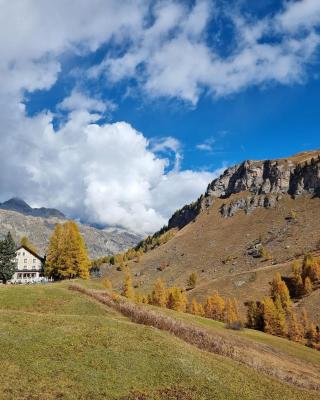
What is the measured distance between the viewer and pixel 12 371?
91.2 feet

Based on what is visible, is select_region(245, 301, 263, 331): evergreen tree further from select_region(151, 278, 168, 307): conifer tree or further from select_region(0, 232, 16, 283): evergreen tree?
select_region(0, 232, 16, 283): evergreen tree

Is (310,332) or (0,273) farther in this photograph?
(310,332)

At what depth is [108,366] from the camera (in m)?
30.2

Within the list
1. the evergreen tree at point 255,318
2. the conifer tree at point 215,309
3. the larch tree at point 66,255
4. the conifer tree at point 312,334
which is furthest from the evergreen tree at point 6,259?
the conifer tree at point 312,334

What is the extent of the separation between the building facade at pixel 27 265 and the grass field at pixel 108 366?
104 m

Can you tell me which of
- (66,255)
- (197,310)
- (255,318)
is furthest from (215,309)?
(66,255)

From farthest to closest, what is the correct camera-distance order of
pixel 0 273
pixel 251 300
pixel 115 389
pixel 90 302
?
pixel 251 300 → pixel 0 273 → pixel 90 302 → pixel 115 389

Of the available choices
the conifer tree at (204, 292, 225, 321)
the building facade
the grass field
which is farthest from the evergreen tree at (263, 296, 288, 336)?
the grass field

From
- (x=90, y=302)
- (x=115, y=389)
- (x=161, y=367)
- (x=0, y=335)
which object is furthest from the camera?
(x=90, y=302)

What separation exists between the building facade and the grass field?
104m

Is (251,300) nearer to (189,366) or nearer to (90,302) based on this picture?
(90,302)

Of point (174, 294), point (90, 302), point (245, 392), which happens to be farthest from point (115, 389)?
point (174, 294)

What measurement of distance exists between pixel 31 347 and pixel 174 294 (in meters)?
130

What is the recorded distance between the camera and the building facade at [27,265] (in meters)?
140
